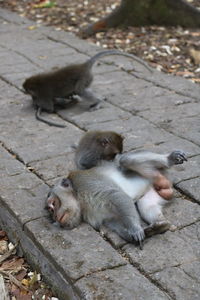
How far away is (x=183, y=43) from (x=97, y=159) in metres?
4.77

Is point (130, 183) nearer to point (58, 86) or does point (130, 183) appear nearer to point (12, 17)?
point (58, 86)

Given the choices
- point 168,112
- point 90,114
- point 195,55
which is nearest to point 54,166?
point 90,114

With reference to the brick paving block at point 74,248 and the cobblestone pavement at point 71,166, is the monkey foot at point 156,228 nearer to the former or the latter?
the cobblestone pavement at point 71,166

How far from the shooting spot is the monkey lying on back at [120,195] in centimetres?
369

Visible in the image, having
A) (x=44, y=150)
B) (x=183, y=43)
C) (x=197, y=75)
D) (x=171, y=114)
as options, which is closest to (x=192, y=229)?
(x=44, y=150)

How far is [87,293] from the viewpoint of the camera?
318 centimetres

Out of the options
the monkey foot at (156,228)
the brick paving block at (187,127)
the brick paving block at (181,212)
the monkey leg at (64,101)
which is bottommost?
the monkey leg at (64,101)

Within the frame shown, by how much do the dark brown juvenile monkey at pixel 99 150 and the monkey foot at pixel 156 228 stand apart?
71 cm

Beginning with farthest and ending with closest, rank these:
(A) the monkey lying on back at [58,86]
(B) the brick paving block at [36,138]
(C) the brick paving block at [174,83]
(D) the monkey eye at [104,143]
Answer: (C) the brick paving block at [174,83] → (A) the monkey lying on back at [58,86] → (B) the brick paving block at [36,138] → (D) the monkey eye at [104,143]

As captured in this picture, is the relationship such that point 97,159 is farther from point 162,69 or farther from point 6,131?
point 162,69

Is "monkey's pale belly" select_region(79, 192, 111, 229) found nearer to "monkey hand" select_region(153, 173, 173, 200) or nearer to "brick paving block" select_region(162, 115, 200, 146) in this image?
"monkey hand" select_region(153, 173, 173, 200)

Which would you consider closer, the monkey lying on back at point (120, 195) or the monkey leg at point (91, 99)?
the monkey lying on back at point (120, 195)

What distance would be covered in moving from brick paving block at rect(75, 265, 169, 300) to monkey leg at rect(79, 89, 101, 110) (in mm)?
2989

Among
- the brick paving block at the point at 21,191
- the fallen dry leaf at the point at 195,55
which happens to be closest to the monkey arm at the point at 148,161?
the brick paving block at the point at 21,191
